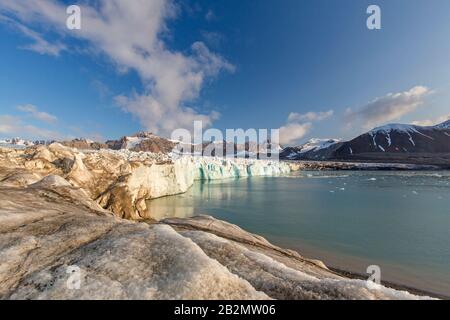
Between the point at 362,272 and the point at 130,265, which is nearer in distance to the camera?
the point at 130,265

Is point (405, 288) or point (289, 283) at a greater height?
point (289, 283)

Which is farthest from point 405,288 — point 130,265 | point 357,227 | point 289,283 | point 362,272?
point 130,265

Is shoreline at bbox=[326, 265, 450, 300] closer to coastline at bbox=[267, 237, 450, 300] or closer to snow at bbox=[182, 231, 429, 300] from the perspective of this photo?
coastline at bbox=[267, 237, 450, 300]

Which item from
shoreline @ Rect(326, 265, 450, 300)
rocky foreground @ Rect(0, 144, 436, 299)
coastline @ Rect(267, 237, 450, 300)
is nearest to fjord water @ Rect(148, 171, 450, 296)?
coastline @ Rect(267, 237, 450, 300)

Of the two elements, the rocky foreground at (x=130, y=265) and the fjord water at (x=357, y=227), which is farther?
the fjord water at (x=357, y=227)

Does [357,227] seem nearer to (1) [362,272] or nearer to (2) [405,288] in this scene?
(1) [362,272]

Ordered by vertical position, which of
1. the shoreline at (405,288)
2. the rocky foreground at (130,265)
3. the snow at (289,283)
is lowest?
the shoreline at (405,288)

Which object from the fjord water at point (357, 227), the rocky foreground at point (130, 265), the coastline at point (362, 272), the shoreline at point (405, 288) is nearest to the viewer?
the rocky foreground at point (130, 265)

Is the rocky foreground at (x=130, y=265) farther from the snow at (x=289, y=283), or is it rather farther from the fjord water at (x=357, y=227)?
the fjord water at (x=357, y=227)

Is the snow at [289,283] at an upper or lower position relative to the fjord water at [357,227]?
upper

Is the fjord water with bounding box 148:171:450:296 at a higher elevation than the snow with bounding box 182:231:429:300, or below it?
below

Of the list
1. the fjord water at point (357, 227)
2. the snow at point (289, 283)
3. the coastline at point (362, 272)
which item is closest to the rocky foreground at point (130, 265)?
the snow at point (289, 283)

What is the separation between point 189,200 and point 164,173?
765 cm
